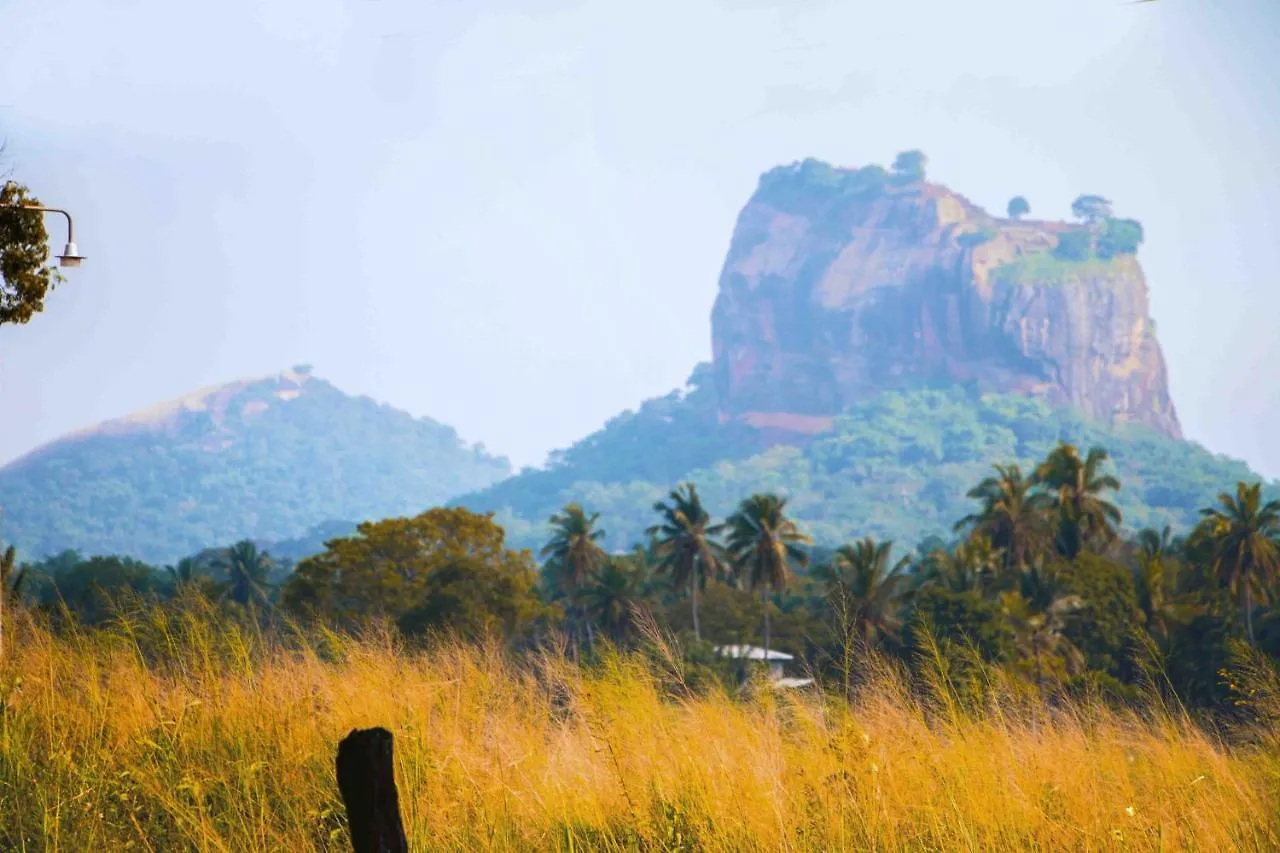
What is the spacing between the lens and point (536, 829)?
227 inches

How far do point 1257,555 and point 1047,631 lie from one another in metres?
11.7

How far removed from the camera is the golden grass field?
5.23 m

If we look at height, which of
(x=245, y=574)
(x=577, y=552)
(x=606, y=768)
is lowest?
(x=245, y=574)

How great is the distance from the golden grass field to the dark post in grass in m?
1.27

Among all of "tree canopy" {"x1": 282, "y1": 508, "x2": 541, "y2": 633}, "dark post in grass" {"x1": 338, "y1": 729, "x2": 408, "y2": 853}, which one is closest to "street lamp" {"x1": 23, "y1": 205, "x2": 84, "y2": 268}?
"dark post in grass" {"x1": 338, "y1": 729, "x2": 408, "y2": 853}

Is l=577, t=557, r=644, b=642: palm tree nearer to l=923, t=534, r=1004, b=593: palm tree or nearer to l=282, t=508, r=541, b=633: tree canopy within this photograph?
l=282, t=508, r=541, b=633: tree canopy

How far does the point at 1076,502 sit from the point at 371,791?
68930 millimetres

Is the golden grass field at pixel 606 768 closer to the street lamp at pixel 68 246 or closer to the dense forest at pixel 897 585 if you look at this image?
the street lamp at pixel 68 246

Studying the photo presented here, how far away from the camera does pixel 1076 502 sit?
227ft

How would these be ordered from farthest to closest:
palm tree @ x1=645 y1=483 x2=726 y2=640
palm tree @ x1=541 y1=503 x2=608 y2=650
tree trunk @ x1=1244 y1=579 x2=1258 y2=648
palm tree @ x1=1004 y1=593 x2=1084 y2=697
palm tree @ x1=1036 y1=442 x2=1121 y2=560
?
1. palm tree @ x1=645 y1=483 x2=726 y2=640
2. palm tree @ x1=541 y1=503 x2=608 y2=650
3. palm tree @ x1=1036 y1=442 x2=1121 y2=560
4. tree trunk @ x1=1244 y1=579 x2=1258 y2=648
5. palm tree @ x1=1004 y1=593 x2=1084 y2=697

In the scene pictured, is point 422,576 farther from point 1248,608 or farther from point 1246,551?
point 1246,551

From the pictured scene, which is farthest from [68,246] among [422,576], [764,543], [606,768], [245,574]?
[245,574]

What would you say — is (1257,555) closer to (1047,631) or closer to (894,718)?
(1047,631)

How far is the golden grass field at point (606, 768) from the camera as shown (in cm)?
523
